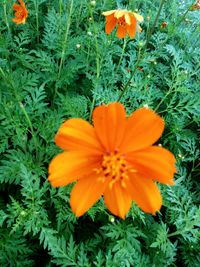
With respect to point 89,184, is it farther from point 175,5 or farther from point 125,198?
point 175,5

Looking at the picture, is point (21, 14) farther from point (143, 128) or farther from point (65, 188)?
point (143, 128)

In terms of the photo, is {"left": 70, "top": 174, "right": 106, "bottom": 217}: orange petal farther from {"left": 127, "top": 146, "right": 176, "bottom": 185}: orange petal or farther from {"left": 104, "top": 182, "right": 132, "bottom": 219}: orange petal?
{"left": 127, "top": 146, "right": 176, "bottom": 185}: orange petal

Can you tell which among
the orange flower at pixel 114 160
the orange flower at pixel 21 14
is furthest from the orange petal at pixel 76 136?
the orange flower at pixel 21 14

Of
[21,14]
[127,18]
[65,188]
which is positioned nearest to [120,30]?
[127,18]

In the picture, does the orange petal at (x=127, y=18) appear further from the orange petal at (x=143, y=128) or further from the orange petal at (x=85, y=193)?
the orange petal at (x=85, y=193)

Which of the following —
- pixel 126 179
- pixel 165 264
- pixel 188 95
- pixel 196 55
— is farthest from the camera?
pixel 196 55

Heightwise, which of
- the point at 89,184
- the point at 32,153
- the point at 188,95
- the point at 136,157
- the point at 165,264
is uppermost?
the point at 136,157

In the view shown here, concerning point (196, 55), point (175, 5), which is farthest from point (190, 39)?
point (175, 5)
